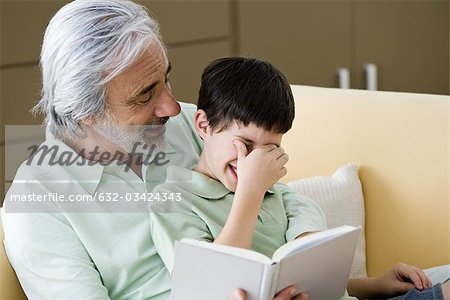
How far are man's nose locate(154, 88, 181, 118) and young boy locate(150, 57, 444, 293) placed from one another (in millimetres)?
54

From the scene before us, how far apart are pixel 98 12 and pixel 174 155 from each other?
386mm

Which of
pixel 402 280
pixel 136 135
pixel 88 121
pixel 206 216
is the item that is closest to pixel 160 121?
pixel 136 135

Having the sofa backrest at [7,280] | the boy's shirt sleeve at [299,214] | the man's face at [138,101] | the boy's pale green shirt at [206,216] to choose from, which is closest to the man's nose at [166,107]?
the man's face at [138,101]

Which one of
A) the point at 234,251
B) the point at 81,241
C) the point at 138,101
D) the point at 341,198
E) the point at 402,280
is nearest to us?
the point at 234,251

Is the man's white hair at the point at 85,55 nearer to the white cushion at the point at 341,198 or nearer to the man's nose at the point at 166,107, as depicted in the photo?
the man's nose at the point at 166,107

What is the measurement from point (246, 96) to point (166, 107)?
0.65ft

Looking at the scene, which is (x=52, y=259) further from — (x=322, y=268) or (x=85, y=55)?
(x=322, y=268)

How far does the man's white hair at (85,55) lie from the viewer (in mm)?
1812

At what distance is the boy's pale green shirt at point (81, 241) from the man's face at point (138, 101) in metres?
A: 0.10

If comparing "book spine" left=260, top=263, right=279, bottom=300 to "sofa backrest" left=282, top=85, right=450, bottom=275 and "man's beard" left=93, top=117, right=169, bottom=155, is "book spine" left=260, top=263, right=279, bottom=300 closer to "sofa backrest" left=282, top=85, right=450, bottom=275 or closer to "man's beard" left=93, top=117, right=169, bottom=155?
"man's beard" left=93, top=117, right=169, bottom=155

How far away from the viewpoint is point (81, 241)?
1.76 m

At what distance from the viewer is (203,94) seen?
6.22 feet

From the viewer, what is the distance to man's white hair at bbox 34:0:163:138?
71.3 inches

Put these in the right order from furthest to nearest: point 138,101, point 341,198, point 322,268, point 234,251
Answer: point 341,198
point 138,101
point 322,268
point 234,251
